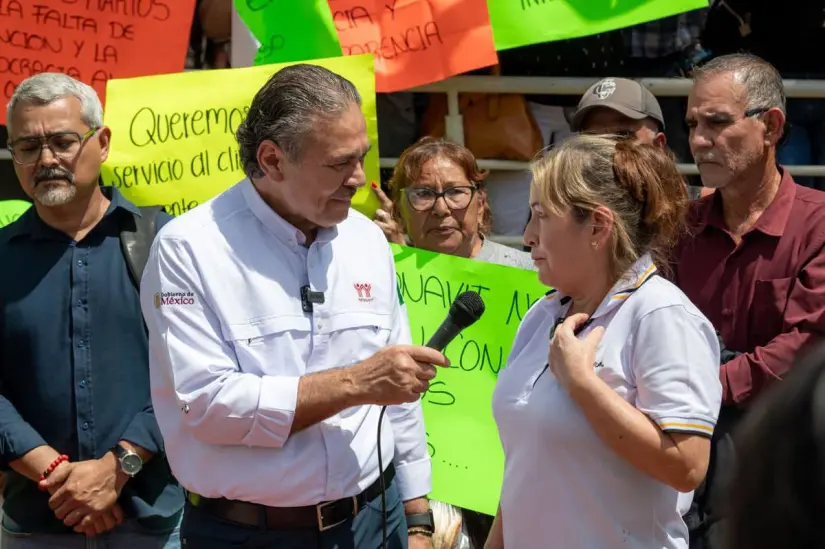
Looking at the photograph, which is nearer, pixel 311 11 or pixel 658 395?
pixel 658 395

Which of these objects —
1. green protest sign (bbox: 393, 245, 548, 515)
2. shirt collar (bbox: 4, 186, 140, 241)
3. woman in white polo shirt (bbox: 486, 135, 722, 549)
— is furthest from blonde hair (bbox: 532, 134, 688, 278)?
shirt collar (bbox: 4, 186, 140, 241)

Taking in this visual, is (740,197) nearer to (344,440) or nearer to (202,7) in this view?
(344,440)

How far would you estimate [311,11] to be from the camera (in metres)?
5.05

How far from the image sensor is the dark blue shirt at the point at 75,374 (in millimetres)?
Result: 3785

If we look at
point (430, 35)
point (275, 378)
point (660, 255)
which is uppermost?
point (430, 35)

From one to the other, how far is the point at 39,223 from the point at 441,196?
1.48 meters

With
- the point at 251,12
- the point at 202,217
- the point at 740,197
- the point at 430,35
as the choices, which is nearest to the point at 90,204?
the point at 202,217

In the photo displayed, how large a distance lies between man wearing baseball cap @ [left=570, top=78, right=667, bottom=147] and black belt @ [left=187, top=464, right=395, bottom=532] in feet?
6.32

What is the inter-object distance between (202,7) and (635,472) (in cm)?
395

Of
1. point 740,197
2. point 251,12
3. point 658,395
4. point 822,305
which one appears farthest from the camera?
point 251,12

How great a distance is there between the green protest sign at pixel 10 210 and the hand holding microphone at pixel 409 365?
2536 millimetres

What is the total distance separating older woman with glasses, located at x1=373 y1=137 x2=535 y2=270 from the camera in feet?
14.7

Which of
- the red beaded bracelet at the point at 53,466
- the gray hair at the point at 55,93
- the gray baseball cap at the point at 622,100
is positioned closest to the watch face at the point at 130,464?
the red beaded bracelet at the point at 53,466

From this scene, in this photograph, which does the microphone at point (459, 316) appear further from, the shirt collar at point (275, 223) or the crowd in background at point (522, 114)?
the crowd in background at point (522, 114)
